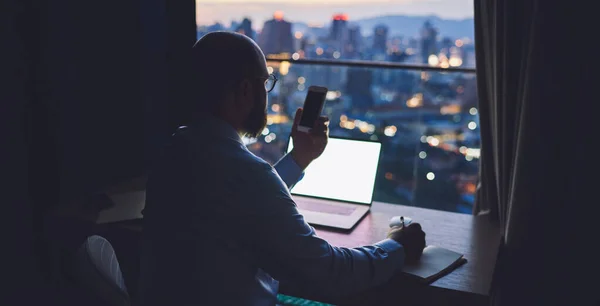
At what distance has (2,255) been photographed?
Answer: 2.15 m

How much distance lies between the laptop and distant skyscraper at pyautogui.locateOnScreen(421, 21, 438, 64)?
62 cm

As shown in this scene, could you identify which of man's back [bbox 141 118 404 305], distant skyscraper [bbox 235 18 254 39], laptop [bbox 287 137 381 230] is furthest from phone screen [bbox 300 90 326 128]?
distant skyscraper [bbox 235 18 254 39]

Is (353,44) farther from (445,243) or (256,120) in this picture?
(256,120)

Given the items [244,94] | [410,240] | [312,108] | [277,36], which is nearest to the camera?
[244,94]

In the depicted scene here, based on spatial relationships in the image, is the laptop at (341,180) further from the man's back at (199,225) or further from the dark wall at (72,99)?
the man's back at (199,225)

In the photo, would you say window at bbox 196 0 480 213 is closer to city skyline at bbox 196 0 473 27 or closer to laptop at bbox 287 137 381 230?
city skyline at bbox 196 0 473 27

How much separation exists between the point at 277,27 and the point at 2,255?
59.3 inches

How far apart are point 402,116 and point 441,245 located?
993mm

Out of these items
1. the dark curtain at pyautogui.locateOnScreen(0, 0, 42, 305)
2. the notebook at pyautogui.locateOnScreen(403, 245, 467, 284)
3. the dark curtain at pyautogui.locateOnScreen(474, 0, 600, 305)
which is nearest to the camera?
the notebook at pyautogui.locateOnScreen(403, 245, 467, 284)

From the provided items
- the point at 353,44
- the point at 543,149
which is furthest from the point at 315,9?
the point at 543,149

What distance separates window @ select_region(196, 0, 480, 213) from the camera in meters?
2.34

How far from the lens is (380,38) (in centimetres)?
250

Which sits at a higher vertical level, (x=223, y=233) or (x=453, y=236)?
(x=223, y=233)

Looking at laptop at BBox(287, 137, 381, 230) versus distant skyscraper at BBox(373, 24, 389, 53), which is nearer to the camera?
laptop at BBox(287, 137, 381, 230)
